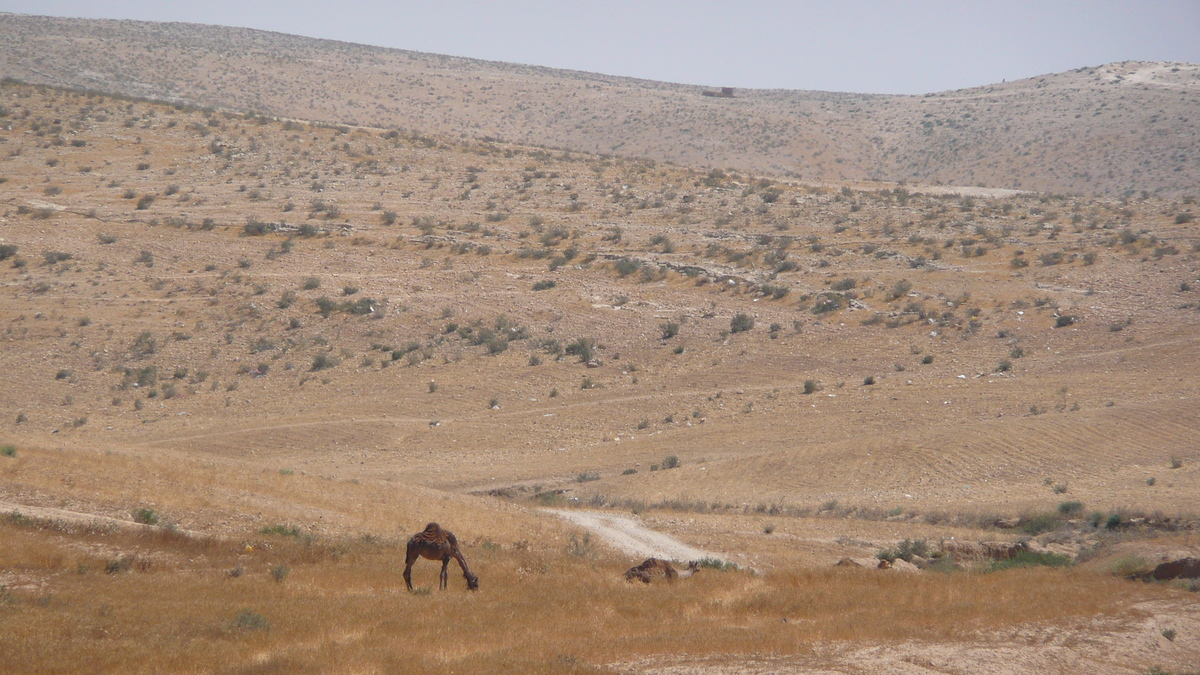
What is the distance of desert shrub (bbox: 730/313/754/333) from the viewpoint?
32.1 metres

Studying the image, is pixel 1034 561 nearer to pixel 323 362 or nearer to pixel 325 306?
pixel 323 362

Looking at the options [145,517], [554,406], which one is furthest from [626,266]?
[145,517]

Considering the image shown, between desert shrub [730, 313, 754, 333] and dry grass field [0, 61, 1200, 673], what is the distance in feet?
0.38

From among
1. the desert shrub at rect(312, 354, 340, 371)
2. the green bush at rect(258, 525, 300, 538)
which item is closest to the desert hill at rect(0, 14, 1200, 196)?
the desert shrub at rect(312, 354, 340, 371)

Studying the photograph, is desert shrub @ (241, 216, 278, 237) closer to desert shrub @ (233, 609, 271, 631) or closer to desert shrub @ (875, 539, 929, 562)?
desert shrub @ (875, 539, 929, 562)

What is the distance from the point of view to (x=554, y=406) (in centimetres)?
2733

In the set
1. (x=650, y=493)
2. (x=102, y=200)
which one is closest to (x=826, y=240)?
(x=650, y=493)

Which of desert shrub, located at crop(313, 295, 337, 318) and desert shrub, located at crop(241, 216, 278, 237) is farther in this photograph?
desert shrub, located at crop(241, 216, 278, 237)

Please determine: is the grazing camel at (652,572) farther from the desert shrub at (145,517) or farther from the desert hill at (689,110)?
the desert hill at (689,110)

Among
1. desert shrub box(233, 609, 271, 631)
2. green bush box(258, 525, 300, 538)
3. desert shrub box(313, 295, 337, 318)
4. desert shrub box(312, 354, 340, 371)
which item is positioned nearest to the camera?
desert shrub box(233, 609, 271, 631)

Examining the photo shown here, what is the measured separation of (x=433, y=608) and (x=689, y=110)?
94648 mm

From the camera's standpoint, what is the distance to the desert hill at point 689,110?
255 ft

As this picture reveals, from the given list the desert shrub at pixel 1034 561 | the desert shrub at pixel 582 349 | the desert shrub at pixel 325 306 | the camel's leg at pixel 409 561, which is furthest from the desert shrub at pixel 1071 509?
the desert shrub at pixel 325 306

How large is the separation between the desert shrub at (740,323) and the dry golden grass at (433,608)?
63.0 feet
